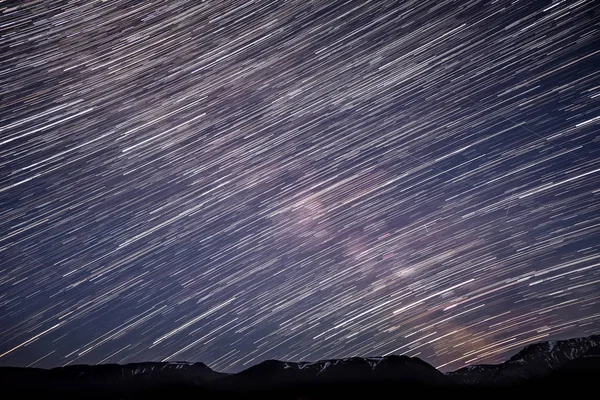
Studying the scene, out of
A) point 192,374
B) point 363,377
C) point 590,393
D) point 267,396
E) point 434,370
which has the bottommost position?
point 590,393

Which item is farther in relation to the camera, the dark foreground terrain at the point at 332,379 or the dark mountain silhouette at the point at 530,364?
the dark mountain silhouette at the point at 530,364

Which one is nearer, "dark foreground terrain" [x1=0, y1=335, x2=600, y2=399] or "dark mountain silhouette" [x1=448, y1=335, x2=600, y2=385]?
"dark foreground terrain" [x1=0, y1=335, x2=600, y2=399]

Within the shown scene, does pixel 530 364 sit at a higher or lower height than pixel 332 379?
lower

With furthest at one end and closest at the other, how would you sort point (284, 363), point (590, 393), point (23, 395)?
point (284, 363), point (23, 395), point (590, 393)

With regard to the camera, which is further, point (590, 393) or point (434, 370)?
point (434, 370)

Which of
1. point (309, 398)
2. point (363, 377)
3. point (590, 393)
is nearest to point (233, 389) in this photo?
point (309, 398)

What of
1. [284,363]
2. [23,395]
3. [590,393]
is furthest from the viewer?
[284,363]

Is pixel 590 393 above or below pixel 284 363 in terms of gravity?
below

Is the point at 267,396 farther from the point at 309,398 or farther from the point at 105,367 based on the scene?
the point at 105,367
